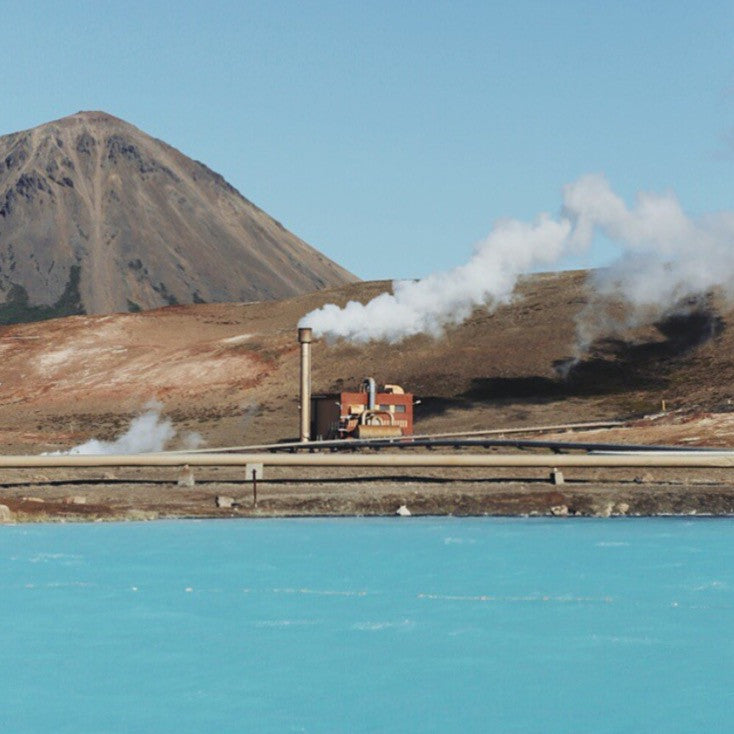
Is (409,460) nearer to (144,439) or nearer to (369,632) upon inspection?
(369,632)

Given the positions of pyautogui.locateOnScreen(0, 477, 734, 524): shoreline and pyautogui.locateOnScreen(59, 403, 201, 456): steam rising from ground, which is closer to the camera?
pyautogui.locateOnScreen(0, 477, 734, 524): shoreline

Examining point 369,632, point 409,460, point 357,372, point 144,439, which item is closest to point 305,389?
point 144,439

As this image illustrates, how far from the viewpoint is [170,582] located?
21766 mm

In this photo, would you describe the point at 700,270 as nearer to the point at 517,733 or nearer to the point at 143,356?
the point at 143,356

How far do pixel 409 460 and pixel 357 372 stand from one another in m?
63.2

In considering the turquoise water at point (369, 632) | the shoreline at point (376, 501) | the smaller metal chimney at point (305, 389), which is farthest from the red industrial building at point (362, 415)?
the turquoise water at point (369, 632)

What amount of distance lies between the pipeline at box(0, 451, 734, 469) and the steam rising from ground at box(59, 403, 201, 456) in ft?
109

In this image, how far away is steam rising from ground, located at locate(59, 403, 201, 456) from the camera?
7669 centimetres

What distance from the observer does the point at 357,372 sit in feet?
334

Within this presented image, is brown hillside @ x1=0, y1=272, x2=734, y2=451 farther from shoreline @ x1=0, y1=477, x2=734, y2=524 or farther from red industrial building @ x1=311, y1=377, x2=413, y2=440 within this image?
shoreline @ x1=0, y1=477, x2=734, y2=524

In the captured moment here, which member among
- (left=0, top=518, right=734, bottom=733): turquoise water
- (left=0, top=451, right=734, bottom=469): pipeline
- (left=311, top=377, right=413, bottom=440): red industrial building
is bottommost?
(left=0, top=518, right=734, bottom=733): turquoise water

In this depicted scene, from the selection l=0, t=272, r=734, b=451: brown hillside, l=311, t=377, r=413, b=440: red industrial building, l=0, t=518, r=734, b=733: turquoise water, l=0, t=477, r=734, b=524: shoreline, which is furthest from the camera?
l=0, t=272, r=734, b=451: brown hillside

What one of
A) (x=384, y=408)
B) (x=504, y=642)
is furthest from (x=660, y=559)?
(x=384, y=408)

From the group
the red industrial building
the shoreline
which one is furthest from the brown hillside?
the shoreline
